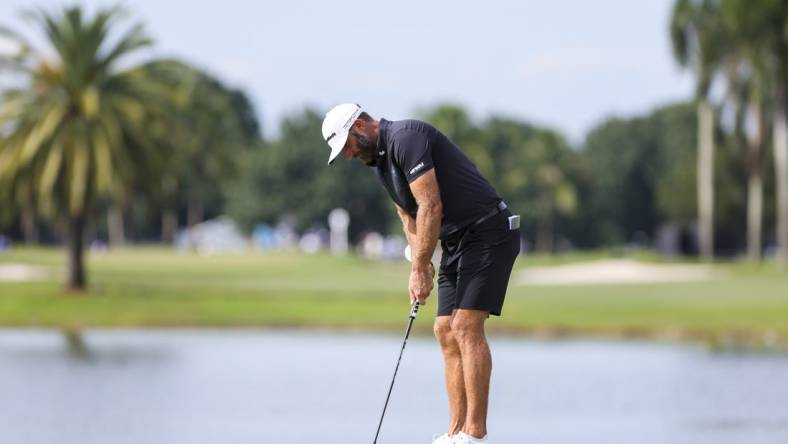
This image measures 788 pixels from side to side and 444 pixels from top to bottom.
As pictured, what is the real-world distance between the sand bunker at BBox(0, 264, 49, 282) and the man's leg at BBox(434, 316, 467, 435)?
4469 cm

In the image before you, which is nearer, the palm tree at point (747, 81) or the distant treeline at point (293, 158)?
the distant treeline at point (293, 158)

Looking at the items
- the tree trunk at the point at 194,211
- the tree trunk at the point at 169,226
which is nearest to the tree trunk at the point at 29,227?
the tree trunk at the point at 169,226

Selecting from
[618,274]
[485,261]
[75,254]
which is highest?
[485,261]

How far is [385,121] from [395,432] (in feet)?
22.8

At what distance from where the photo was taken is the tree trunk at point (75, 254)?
47.9 meters

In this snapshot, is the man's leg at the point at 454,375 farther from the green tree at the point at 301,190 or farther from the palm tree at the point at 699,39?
the green tree at the point at 301,190

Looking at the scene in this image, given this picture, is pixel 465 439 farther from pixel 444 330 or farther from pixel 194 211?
pixel 194 211

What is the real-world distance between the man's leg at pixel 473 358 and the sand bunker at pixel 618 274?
170ft

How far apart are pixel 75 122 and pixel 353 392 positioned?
88.2ft

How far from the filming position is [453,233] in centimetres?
1119

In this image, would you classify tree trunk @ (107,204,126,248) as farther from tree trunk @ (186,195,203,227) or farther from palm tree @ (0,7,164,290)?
palm tree @ (0,7,164,290)

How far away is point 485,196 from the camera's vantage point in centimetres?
1107

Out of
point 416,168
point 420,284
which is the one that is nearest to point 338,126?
point 416,168

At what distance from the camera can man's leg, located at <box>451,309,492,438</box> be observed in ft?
36.2
